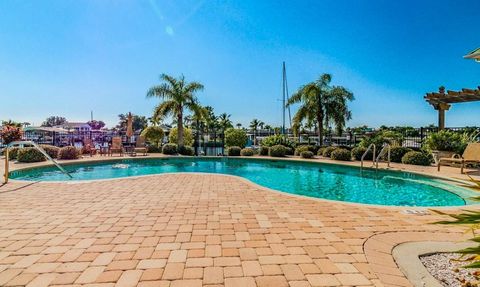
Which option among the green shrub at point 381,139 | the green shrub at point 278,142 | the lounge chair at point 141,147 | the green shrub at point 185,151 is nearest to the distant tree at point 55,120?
the lounge chair at point 141,147

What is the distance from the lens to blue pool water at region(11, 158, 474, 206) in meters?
6.89

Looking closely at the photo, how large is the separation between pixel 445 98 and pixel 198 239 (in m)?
13.6

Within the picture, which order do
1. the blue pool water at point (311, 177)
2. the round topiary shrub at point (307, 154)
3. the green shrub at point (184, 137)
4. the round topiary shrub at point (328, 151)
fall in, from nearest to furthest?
the blue pool water at point (311, 177) < the round topiary shrub at point (307, 154) < the round topiary shrub at point (328, 151) < the green shrub at point (184, 137)

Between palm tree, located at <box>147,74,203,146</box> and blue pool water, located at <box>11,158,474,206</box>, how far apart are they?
305 cm

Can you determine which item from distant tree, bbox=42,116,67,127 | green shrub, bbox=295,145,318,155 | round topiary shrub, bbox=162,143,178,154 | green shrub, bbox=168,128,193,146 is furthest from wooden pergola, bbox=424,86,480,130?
distant tree, bbox=42,116,67,127

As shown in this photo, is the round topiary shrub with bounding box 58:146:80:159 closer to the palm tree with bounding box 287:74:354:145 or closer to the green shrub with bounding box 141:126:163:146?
the green shrub with bounding box 141:126:163:146

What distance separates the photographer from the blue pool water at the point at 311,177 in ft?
22.6

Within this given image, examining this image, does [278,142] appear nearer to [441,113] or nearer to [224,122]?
[441,113]

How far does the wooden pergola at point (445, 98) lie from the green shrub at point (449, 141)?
5.41 feet

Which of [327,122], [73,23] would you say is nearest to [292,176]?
[327,122]

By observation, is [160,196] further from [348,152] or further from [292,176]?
[348,152]

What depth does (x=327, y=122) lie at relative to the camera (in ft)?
51.8

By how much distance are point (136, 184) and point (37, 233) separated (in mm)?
3232

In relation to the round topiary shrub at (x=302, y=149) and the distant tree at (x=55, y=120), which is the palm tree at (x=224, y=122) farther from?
the distant tree at (x=55, y=120)
